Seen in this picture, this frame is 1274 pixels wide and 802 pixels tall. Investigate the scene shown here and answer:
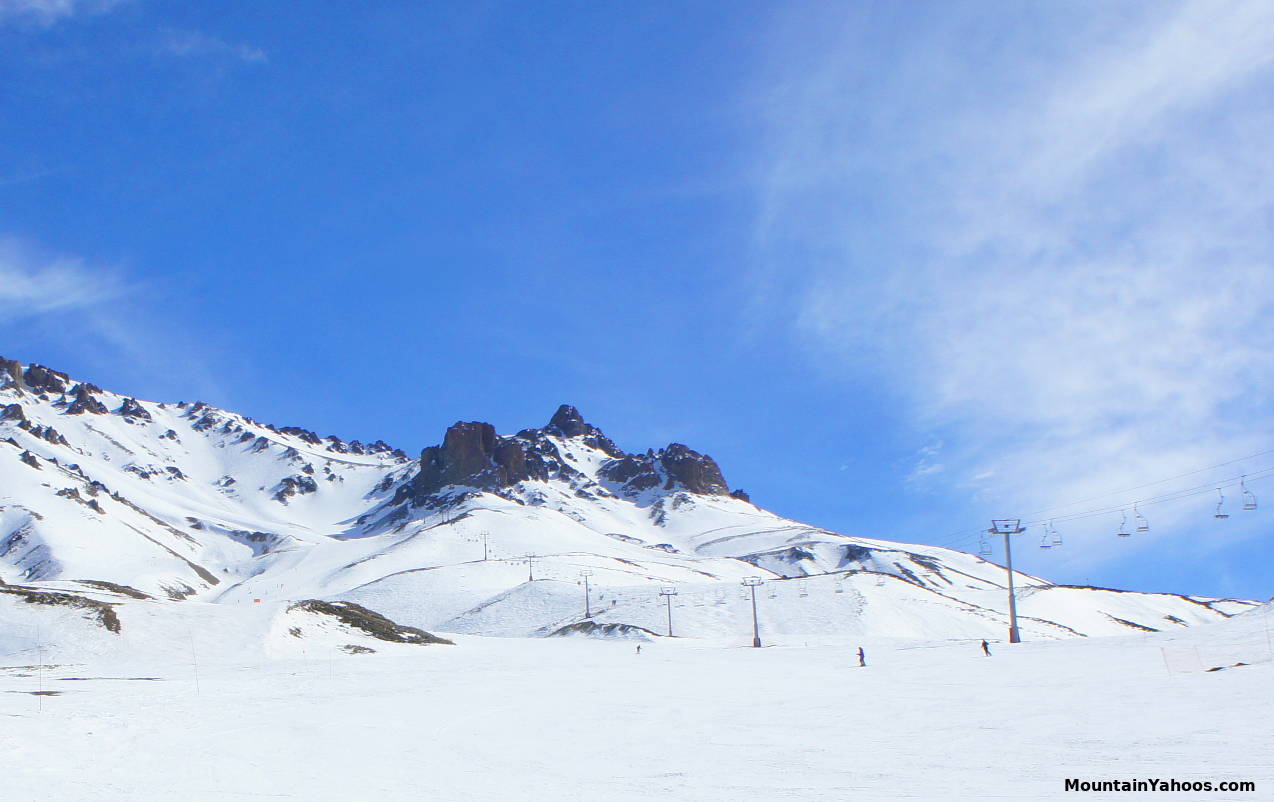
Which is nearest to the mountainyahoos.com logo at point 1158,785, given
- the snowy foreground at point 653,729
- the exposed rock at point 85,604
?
the snowy foreground at point 653,729

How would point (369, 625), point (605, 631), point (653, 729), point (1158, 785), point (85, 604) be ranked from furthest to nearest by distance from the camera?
point (605, 631) → point (369, 625) → point (85, 604) → point (653, 729) → point (1158, 785)

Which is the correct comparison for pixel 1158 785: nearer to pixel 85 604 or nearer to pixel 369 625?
pixel 369 625

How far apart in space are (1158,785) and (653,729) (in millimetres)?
11774

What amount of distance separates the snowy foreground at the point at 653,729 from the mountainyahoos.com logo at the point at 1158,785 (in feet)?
0.80

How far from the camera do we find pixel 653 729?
21797mm

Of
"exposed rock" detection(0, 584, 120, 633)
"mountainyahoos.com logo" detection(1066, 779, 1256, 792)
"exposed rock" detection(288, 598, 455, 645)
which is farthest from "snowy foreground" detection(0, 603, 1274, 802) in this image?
"exposed rock" detection(288, 598, 455, 645)

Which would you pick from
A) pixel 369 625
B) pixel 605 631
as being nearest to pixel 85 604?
pixel 369 625

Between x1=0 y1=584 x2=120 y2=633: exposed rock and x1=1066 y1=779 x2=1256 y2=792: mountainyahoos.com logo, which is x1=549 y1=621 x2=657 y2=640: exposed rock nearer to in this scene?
x1=0 y1=584 x2=120 y2=633: exposed rock

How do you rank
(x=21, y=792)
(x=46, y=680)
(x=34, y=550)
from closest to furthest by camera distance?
(x=21, y=792)
(x=46, y=680)
(x=34, y=550)

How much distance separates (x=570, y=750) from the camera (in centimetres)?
1908

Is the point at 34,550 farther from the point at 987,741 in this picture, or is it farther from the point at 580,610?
the point at 987,741

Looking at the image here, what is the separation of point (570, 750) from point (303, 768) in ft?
17.2

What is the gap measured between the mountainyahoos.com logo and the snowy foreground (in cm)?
25

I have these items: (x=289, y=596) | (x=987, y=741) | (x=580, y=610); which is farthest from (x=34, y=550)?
(x=987, y=741)
